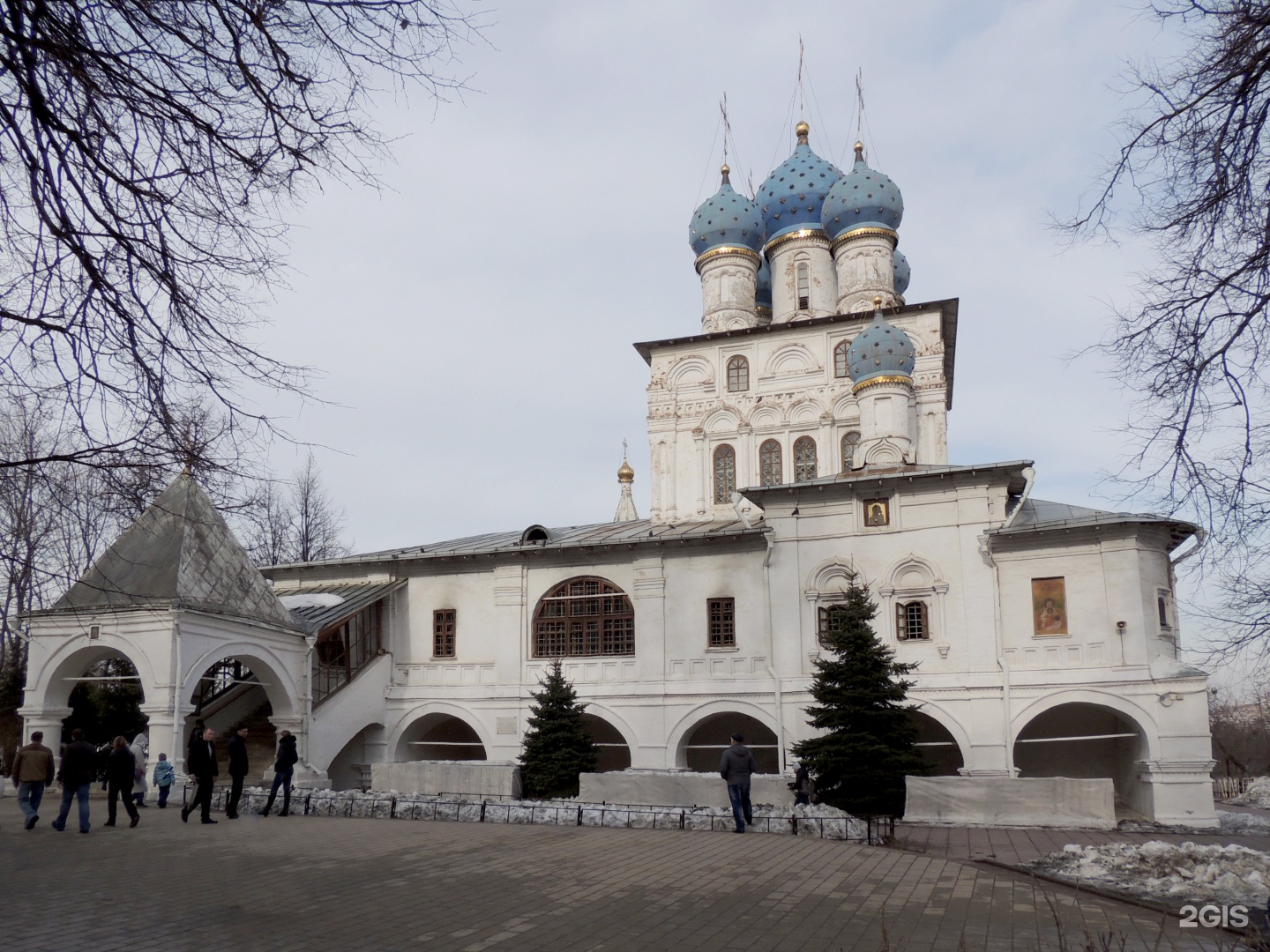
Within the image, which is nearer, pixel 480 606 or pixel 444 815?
pixel 444 815

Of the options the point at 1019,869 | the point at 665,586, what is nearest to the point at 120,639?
the point at 665,586

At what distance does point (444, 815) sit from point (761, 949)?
7.52 metres

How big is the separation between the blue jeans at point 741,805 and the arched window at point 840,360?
51.0ft

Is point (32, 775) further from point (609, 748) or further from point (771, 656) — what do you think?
point (609, 748)

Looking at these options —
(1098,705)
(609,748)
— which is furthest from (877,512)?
(609,748)

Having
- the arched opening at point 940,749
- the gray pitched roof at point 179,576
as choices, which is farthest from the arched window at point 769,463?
the gray pitched roof at point 179,576

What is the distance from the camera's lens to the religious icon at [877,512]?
2111 cm

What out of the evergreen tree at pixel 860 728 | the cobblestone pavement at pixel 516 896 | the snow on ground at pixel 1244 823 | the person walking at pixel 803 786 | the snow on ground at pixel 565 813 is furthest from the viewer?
the snow on ground at pixel 1244 823

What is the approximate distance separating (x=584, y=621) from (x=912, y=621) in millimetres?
7215

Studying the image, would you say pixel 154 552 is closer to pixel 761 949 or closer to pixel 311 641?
pixel 311 641

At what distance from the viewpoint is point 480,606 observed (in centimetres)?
2453

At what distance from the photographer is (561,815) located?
12.5m

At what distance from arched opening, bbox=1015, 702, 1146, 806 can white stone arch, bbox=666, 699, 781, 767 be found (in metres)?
5.25

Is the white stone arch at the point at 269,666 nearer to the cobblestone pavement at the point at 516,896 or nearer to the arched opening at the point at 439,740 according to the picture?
the arched opening at the point at 439,740
